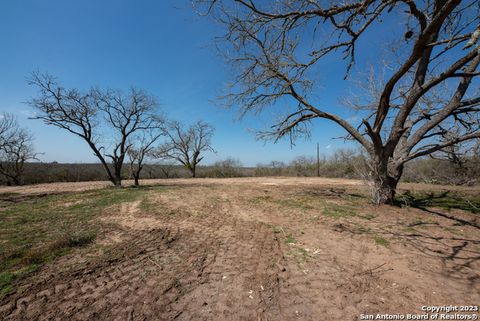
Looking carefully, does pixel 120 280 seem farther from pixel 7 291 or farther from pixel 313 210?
pixel 313 210

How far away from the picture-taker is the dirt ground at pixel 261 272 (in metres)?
2.34

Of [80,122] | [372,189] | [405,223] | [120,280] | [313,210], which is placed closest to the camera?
[120,280]

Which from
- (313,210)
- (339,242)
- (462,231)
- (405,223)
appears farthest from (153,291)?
(462,231)

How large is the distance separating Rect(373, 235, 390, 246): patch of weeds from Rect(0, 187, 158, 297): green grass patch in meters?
5.42

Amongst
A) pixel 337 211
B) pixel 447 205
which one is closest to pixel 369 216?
pixel 337 211

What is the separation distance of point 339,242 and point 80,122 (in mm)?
15497

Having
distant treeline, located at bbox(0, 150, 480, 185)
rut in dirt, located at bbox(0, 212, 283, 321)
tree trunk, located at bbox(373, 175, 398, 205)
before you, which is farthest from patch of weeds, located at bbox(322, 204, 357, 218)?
distant treeline, located at bbox(0, 150, 480, 185)

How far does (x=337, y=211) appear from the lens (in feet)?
20.2

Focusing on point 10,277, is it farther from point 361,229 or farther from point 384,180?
point 384,180

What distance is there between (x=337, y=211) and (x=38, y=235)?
722 centimetres

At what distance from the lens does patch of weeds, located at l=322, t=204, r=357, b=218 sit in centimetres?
578

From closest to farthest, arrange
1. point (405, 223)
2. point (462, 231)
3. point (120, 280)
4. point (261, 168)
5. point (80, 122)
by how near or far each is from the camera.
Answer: point (120, 280) → point (462, 231) → point (405, 223) → point (80, 122) → point (261, 168)

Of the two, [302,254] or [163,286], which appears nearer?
[163,286]

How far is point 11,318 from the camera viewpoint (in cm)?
221
